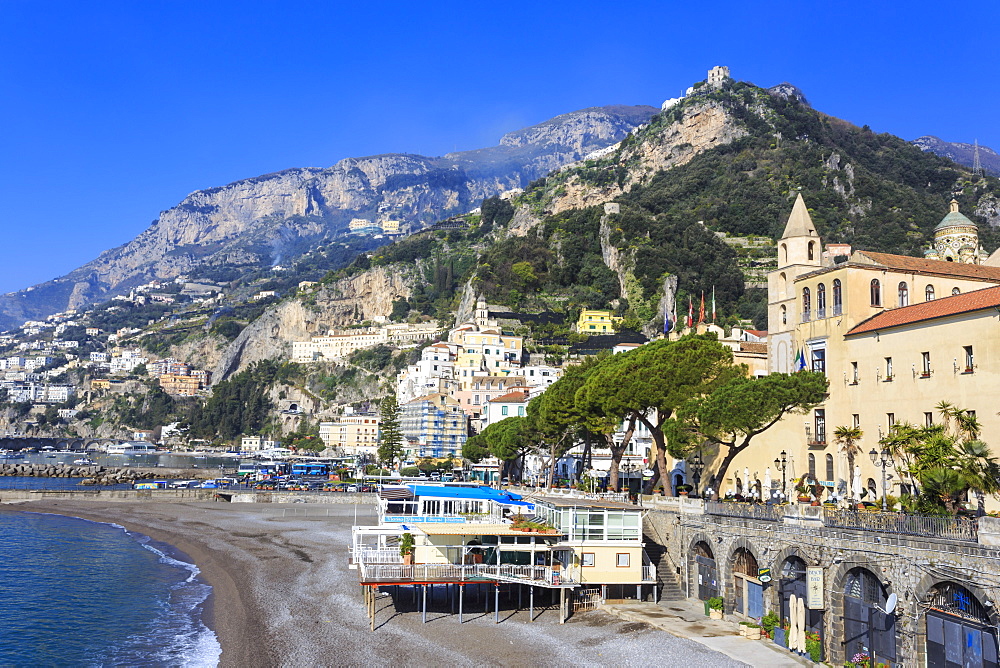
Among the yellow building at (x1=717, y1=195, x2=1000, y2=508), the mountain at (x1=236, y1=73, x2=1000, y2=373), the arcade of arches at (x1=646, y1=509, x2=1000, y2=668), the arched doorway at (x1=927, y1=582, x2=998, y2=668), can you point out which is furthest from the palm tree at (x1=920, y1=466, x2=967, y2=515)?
the mountain at (x1=236, y1=73, x2=1000, y2=373)

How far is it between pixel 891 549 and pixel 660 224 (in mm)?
133986

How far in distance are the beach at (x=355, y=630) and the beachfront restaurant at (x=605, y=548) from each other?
1688 millimetres

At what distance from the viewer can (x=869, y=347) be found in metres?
35.2

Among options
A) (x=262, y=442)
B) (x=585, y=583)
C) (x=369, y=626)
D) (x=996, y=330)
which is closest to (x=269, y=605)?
(x=369, y=626)

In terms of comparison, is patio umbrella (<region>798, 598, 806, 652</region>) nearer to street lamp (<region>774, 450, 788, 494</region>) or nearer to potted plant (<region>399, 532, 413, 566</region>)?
street lamp (<region>774, 450, 788, 494</region>)

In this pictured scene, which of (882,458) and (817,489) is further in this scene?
(817,489)

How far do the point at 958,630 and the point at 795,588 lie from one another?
261 inches

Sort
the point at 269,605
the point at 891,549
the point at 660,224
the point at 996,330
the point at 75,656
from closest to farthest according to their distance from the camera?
the point at 891,549 → the point at 996,330 → the point at 75,656 → the point at 269,605 → the point at 660,224

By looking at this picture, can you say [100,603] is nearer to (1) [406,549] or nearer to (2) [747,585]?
(1) [406,549]

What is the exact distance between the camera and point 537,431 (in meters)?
65.4

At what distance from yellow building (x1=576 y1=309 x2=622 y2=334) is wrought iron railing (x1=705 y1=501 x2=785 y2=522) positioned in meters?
107

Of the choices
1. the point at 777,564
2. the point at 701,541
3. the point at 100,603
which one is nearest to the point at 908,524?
the point at 777,564

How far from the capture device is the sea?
30.4m

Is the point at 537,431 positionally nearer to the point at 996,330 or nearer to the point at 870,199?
the point at 996,330
